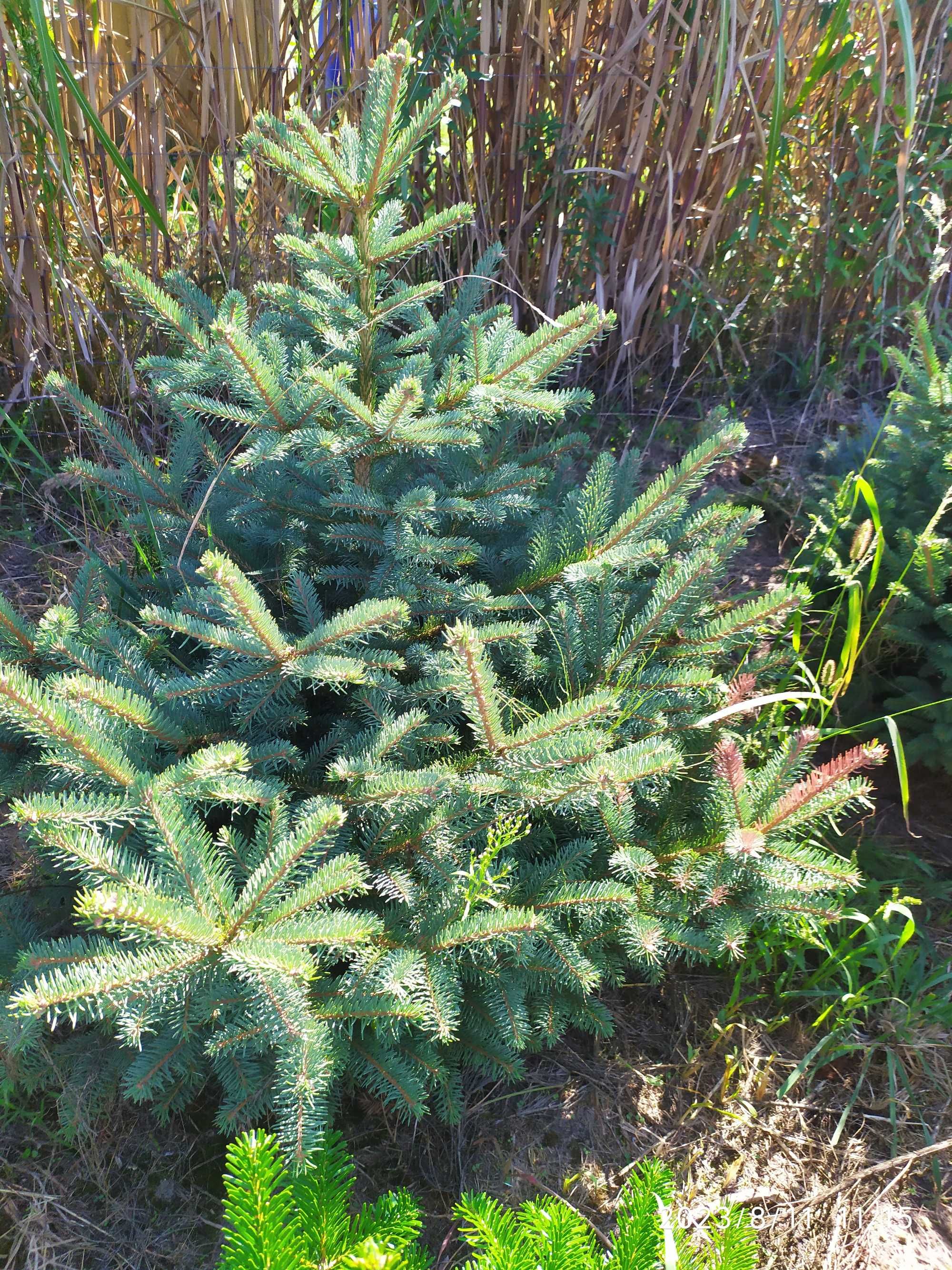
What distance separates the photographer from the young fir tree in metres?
1.03

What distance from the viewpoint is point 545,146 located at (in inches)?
96.4

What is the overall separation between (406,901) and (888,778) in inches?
48.3

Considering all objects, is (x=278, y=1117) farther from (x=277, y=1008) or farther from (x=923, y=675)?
(x=923, y=675)

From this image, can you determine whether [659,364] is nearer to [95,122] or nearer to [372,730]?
[95,122]

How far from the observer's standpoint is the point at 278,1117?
133 centimetres

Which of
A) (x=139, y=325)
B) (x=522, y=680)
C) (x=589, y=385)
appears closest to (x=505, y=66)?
(x=589, y=385)

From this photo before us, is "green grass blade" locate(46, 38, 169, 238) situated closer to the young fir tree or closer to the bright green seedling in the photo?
the young fir tree

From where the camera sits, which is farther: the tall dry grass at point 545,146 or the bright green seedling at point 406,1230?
the tall dry grass at point 545,146

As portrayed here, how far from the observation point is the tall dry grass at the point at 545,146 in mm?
→ 2195

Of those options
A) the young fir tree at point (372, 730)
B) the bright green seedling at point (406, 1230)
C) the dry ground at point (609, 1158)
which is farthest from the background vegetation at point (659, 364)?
the bright green seedling at point (406, 1230)

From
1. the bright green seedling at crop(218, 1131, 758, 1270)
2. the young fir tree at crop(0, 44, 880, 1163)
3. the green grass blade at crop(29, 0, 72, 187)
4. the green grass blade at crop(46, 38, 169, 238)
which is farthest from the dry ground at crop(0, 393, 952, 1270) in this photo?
the green grass blade at crop(29, 0, 72, 187)

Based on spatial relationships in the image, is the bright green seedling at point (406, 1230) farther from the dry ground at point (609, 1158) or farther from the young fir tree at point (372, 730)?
the dry ground at point (609, 1158)

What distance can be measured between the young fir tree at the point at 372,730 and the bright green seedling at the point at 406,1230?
7cm

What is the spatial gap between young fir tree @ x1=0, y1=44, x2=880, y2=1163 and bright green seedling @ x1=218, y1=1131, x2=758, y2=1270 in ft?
0.25
